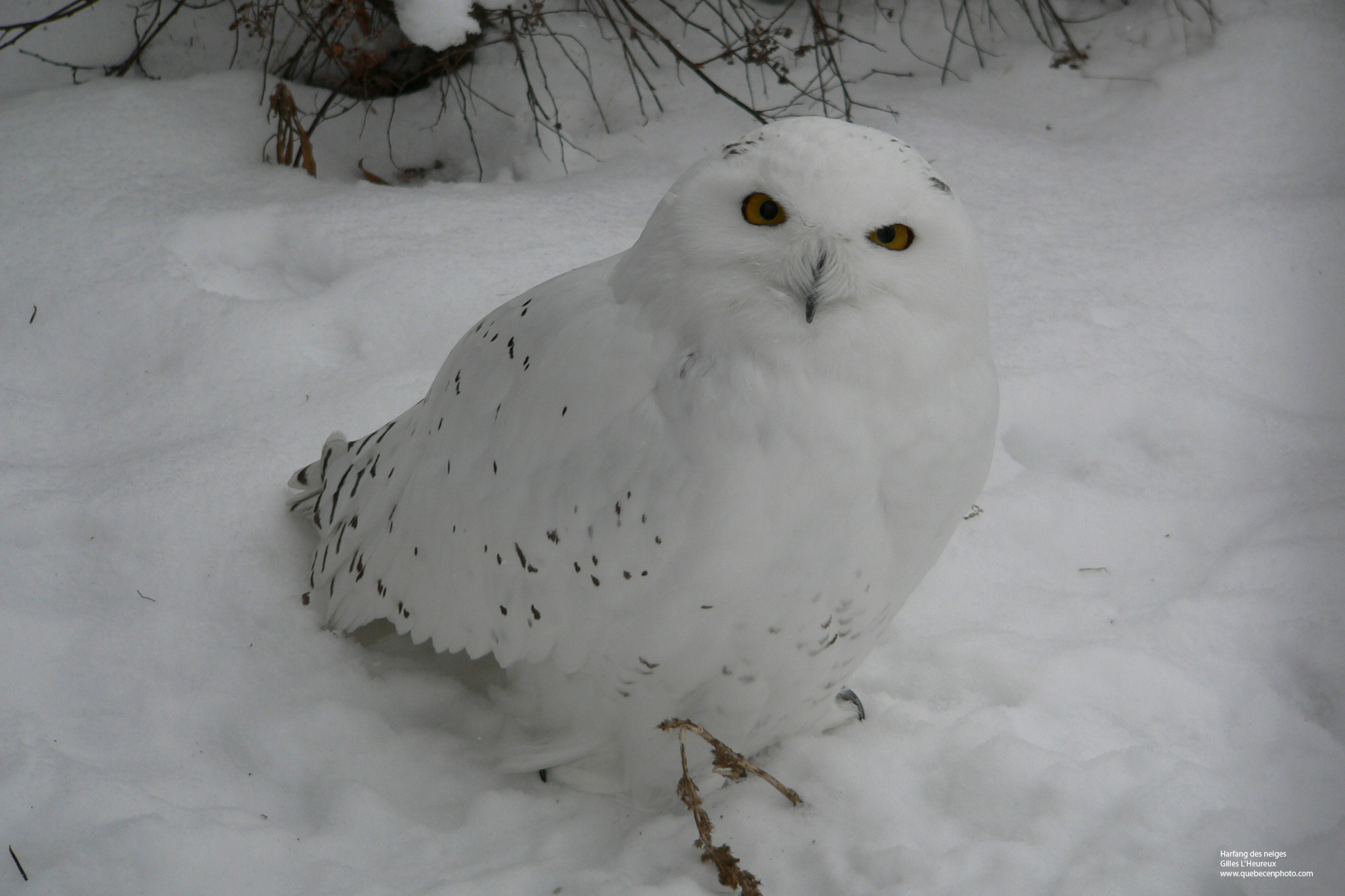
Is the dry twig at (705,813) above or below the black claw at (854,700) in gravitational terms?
above

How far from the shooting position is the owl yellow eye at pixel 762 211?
4.49 ft

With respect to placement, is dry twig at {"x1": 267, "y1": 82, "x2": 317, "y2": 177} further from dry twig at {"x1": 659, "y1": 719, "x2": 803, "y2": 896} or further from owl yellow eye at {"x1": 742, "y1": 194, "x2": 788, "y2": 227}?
dry twig at {"x1": 659, "y1": 719, "x2": 803, "y2": 896}

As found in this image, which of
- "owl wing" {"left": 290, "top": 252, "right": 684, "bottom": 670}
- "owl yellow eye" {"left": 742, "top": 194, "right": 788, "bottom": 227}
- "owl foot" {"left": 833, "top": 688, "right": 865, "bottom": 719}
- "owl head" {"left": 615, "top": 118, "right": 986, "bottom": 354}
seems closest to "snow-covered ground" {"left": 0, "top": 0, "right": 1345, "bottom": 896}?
"owl foot" {"left": 833, "top": 688, "right": 865, "bottom": 719}

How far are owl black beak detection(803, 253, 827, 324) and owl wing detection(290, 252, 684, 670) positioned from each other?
22 centimetres

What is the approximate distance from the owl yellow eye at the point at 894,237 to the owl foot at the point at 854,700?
94 centimetres

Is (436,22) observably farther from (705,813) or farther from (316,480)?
(705,813)

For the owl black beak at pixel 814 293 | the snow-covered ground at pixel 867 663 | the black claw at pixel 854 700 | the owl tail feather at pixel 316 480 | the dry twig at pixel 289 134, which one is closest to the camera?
the owl black beak at pixel 814 293

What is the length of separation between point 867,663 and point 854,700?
0.15 m

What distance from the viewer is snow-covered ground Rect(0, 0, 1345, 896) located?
1601 mm

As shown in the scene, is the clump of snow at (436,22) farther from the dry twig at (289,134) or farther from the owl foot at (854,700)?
the owl foot at (854,700)

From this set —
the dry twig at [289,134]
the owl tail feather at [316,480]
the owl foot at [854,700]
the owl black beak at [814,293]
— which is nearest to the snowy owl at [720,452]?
the owl black beak at [814,293]

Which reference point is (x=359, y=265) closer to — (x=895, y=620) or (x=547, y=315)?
(x=547, y=315)

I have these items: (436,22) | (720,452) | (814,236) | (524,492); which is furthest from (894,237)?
(436,22)

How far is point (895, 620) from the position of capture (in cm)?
215
